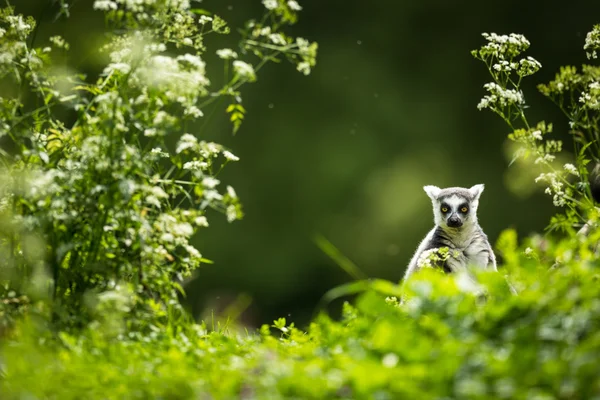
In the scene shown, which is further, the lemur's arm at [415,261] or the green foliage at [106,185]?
the lemur's arm at [415,261]

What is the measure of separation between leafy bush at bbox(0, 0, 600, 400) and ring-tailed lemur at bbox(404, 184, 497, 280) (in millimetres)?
1077

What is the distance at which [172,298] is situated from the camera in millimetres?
2566

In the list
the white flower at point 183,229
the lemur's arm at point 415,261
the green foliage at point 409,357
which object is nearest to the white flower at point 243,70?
the white flower at point 183,229

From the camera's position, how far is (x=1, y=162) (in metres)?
2.55

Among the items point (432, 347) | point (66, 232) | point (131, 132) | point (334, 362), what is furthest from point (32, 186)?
point (432, 347)

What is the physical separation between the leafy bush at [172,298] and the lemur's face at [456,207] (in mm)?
1188

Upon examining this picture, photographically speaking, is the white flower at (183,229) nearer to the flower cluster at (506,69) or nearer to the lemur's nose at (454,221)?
the flower cluster at (506,69)

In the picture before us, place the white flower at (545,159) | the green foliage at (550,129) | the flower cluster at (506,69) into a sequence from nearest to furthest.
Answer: the green foliage at (550,129) → the white flower at (545,159) → the flower cluster at (506,69)

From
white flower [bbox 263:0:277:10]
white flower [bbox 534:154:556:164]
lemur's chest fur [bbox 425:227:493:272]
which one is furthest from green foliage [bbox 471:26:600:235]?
white flower [bbox 263:0:277:10]

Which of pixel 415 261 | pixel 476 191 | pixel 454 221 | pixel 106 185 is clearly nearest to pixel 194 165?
pixel 106 185

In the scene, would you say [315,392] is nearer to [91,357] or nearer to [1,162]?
[91,357]

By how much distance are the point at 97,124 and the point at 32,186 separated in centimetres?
30

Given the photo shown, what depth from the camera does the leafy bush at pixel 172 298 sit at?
68.3 inches

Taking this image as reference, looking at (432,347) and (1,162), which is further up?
(1,162)
